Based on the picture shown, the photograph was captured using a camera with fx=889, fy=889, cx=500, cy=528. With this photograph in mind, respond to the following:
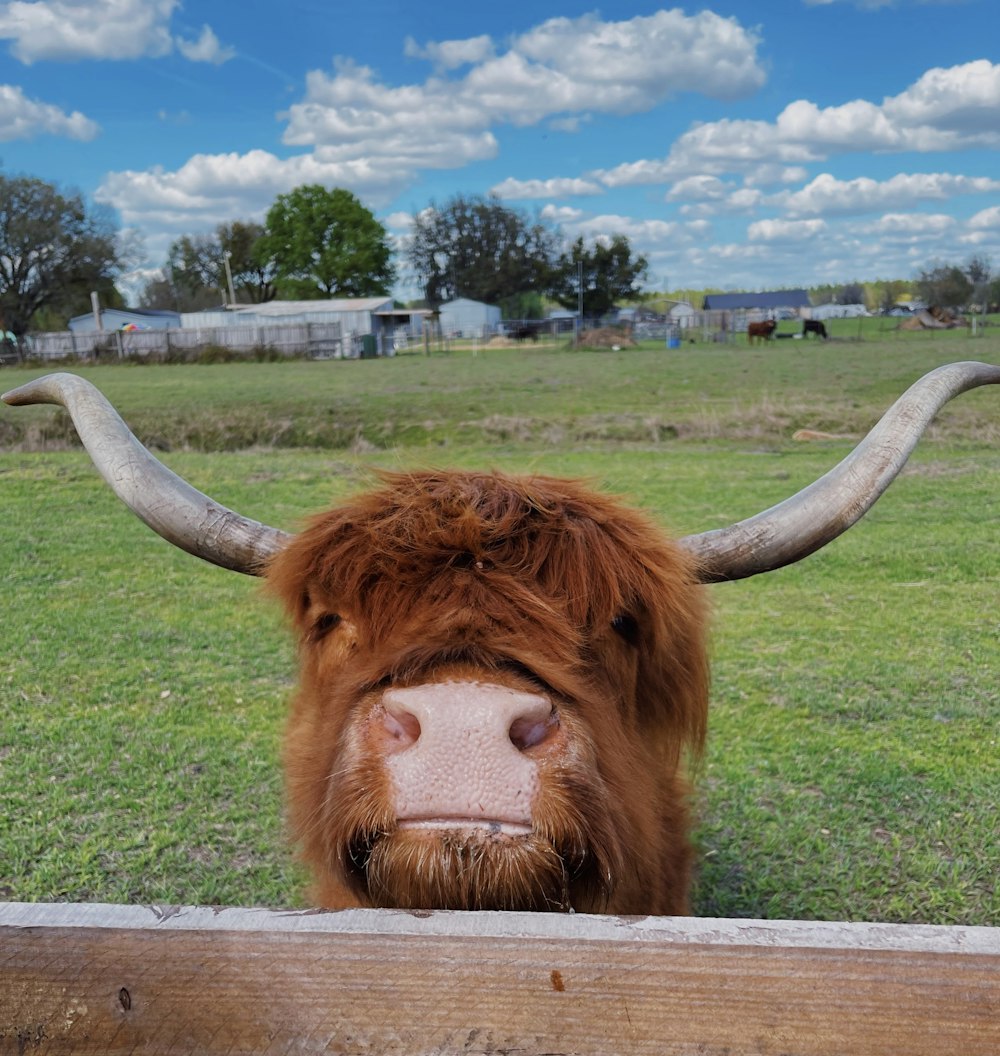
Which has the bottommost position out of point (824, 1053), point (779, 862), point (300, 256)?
point (779, 862)

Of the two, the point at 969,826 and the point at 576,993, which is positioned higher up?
the point at 576,993

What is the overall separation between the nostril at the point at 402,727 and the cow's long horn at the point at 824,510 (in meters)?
1.19

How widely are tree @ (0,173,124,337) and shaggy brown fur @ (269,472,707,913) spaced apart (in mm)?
65921

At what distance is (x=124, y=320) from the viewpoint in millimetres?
75062

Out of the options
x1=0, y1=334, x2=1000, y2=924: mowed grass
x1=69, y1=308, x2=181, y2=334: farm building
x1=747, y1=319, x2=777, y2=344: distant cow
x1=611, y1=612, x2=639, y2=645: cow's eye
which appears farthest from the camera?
x1=69, y1=308, x2=181, y2=334: farm building

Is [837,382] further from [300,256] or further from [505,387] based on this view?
[300,256]

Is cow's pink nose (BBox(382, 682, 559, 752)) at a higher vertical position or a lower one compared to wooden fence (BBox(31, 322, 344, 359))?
lower

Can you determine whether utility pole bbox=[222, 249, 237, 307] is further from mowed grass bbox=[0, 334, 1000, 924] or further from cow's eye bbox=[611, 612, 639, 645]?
cow's eye bbox=[611, 612, 639, 645]

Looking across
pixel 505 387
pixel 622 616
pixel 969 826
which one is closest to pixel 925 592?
pixel 969 826

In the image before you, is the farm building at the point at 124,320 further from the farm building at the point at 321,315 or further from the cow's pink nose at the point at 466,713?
the cow's pink nose at the point at 466,713

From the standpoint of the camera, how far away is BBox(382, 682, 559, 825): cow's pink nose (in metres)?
1.45

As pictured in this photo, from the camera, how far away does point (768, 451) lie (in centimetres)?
1429

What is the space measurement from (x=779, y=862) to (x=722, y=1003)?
2914 mm

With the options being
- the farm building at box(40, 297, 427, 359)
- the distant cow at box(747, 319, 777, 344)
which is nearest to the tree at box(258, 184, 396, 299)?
→ the farm building at box(40, 297, 427, 359)
